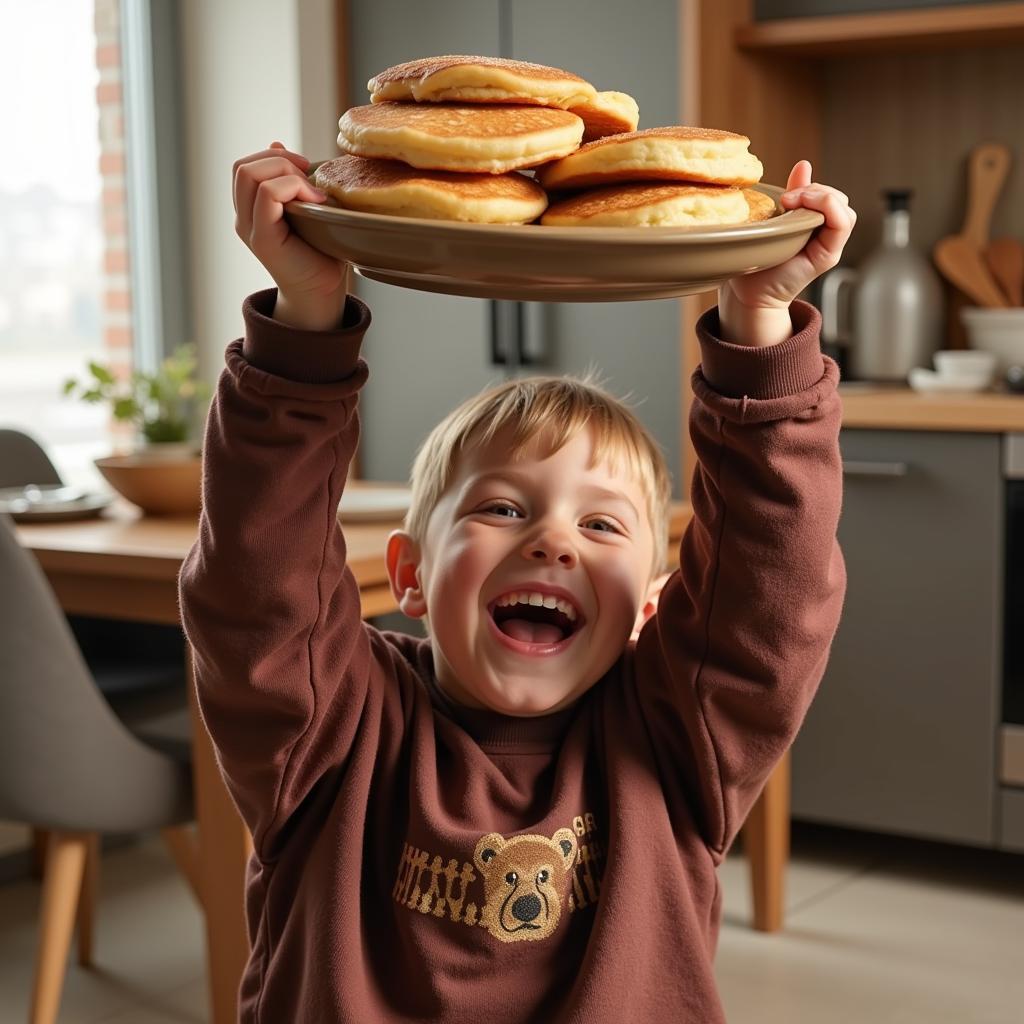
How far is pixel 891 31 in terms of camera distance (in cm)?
290

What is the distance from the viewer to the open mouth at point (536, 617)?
118cm

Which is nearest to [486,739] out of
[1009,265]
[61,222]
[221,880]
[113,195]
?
[221,880]

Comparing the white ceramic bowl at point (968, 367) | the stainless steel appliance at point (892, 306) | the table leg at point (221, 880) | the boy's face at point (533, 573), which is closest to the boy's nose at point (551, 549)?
the boy's face at point (533, 573)

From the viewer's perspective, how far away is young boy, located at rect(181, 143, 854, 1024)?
3.52 feet

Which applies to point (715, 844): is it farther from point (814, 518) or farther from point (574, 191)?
point (574, 191)

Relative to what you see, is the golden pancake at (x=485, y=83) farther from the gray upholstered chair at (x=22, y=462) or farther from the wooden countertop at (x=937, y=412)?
the gray upholstered chair at (x=22, y=462)

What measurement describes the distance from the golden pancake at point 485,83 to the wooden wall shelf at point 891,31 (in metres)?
2.07

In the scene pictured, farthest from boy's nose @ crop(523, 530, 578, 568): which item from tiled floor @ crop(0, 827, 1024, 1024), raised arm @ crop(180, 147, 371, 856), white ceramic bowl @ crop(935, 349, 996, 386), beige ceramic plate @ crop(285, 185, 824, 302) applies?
white ceramic bowl @ crop(935, 349, 996, 386)

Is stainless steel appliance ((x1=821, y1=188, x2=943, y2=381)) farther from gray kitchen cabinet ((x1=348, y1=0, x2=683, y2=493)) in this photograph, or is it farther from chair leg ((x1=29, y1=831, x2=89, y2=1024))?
chair leg ((x1=29, y1=831, x2=89, y2=1024))

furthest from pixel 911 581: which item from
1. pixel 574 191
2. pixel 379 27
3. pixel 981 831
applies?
pixel 574 191

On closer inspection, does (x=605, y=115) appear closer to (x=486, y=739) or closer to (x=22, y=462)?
(x=486, y=739)

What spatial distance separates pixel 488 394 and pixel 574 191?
301 millimetres

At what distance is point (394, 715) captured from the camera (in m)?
1.22

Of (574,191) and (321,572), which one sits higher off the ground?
(574,191)
